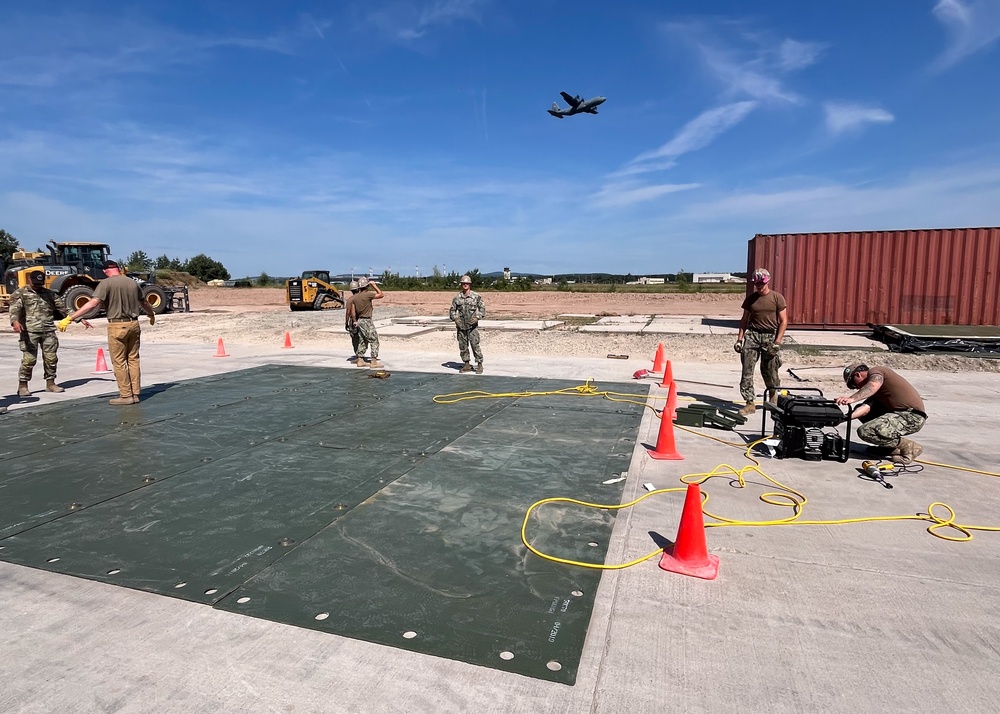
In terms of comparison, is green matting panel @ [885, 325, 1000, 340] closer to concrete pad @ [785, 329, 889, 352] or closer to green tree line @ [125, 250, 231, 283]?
concrete pad @ [785, 329, 889, 352]

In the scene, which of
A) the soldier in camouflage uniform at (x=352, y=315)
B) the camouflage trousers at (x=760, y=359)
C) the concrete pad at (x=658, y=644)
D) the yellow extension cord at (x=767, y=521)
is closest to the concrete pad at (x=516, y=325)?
the soldier in camouflage uniform at (x=352, y=315)

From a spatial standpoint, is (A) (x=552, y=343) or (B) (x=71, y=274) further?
(B) (x=71, y=274)

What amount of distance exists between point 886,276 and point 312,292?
22812 millimetres

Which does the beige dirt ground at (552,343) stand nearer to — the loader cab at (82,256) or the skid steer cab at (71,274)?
the skid steer cab at (71,274)

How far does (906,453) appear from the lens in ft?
16.8

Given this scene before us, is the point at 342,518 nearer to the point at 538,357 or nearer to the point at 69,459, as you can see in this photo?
the point at 69,459


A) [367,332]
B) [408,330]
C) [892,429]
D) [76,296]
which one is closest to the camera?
[892,429]

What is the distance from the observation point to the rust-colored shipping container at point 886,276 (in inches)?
573

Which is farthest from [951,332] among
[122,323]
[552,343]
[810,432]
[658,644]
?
[122,323]

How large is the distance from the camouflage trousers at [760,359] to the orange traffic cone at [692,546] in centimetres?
425

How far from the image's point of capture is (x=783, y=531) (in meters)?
3.75

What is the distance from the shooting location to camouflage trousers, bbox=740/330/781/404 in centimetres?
698

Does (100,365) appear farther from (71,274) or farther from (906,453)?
(71,274)

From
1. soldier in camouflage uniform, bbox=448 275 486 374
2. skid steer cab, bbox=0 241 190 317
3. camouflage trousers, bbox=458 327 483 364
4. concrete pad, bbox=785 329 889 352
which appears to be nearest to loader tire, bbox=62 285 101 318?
skid steer cab, bbox=0 241 190 317
